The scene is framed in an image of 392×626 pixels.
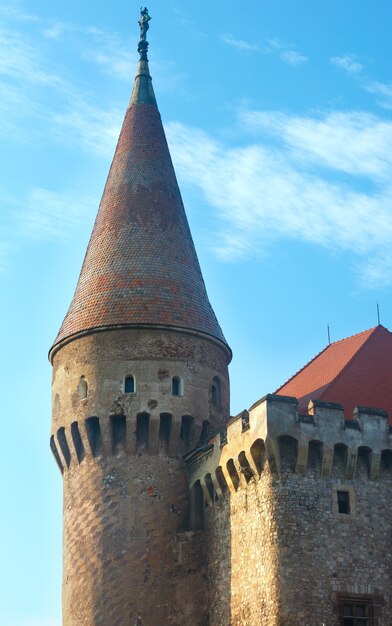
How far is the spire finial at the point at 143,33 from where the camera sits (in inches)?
1585

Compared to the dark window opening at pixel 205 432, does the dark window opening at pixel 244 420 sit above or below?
below

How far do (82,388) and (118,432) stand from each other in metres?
1.78

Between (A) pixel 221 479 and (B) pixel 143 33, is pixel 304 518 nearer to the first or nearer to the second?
(A) pixel 221 479

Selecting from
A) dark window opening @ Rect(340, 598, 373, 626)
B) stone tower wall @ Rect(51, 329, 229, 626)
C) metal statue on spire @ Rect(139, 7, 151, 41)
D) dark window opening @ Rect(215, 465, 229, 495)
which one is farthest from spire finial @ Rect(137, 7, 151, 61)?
dark window opening @ Rect(340, 598, 373, 626)

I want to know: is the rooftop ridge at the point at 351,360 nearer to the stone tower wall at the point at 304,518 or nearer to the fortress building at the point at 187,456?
the fortress building at the point at 187,456

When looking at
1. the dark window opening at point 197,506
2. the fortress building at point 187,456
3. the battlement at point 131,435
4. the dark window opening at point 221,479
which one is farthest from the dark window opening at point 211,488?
the battlement at point 131,435

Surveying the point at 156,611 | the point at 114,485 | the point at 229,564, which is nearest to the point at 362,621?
the point at 229,564

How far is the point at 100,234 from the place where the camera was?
120 ft

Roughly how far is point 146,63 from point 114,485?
15699mm

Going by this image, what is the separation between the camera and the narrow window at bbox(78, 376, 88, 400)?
33156 mm

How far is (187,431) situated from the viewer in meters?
32.9

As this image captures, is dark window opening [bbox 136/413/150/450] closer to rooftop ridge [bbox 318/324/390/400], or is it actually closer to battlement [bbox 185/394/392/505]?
battlement [bbox 185/394/392/505]

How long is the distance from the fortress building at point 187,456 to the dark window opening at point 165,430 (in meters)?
0.03

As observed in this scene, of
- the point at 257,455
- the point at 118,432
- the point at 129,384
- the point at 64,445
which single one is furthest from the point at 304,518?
the point at 64,445
